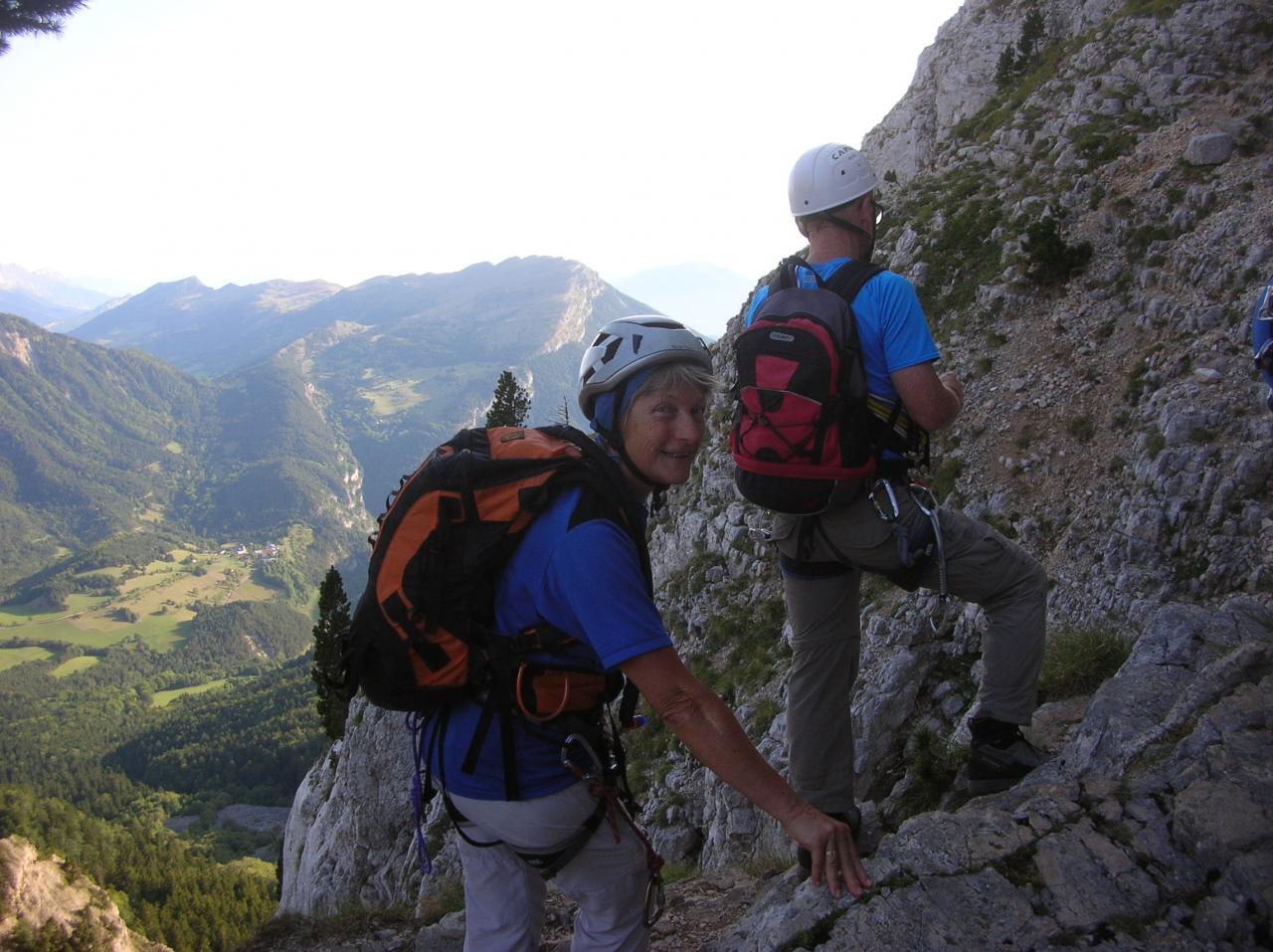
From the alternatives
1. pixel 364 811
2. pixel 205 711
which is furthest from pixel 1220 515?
pixel 205 711

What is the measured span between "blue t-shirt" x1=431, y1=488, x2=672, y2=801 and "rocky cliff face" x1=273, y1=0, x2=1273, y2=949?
165cm

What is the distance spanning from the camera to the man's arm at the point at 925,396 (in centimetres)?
437

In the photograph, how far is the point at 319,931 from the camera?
28.2 feet

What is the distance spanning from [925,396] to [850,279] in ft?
2.80

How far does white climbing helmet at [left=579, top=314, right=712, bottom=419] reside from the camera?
3.63 m

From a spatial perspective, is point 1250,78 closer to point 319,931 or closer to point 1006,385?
point 1006,385

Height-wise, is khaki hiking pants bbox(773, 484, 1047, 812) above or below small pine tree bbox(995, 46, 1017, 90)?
below

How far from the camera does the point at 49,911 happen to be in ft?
120

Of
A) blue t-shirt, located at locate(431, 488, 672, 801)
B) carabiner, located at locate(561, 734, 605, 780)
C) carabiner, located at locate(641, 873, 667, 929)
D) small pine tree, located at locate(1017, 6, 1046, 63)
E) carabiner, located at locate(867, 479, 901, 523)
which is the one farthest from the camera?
small pine tree, located at locate(1017, 6, 1046, 63)

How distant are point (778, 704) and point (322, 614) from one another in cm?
3677

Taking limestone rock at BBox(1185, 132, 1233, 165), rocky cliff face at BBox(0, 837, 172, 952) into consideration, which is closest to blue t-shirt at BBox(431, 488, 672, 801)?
limestone rock at BBox(1185, 132, 1233, 165)

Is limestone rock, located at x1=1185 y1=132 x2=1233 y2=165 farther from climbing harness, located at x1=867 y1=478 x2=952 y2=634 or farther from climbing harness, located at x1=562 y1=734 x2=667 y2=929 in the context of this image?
climbing harness, located at x1=562 y1=734 x2=667 y2=929

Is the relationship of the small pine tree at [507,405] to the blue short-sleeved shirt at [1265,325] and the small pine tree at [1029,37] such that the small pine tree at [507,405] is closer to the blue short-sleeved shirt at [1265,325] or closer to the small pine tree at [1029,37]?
the small pine tree at [1029,37]

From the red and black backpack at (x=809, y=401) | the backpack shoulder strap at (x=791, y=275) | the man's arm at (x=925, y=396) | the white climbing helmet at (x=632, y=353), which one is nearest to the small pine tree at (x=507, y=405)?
the backpack shoulder strap at (x=791, y=275)
